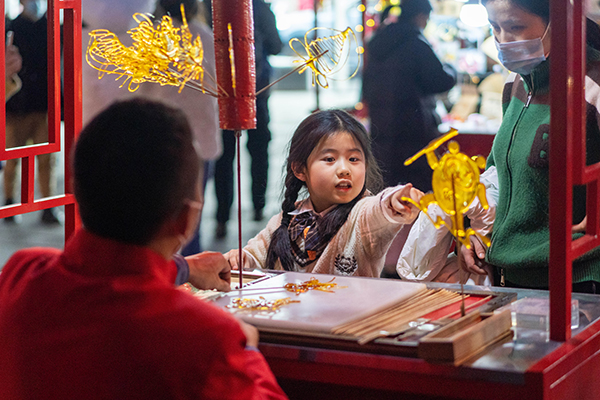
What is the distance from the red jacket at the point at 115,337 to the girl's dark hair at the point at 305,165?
100 cm

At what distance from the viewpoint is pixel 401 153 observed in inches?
131

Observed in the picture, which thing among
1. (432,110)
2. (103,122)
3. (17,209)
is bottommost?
(17,209)

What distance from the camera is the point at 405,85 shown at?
3.34 meters

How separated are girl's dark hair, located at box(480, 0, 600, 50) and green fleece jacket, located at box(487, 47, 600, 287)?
0.11 feet

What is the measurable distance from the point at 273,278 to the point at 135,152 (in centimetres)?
77

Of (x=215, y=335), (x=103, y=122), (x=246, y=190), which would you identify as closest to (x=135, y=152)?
(x=103, y=122)

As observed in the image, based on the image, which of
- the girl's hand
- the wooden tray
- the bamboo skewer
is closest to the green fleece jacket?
the bamboo skewer

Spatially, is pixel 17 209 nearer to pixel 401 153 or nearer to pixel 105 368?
pixel 105 368

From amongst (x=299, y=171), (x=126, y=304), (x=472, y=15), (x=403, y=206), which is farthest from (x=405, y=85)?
(x=126, y=304)

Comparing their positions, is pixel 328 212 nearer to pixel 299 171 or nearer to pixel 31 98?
pixel 299 171

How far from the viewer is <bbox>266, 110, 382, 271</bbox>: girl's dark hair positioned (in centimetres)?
186

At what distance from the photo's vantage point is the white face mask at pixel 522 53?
1.53 metres

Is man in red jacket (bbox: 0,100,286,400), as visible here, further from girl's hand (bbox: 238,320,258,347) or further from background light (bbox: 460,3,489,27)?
background light (bbox: 460,3,489,27)

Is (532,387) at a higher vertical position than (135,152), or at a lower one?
lower
